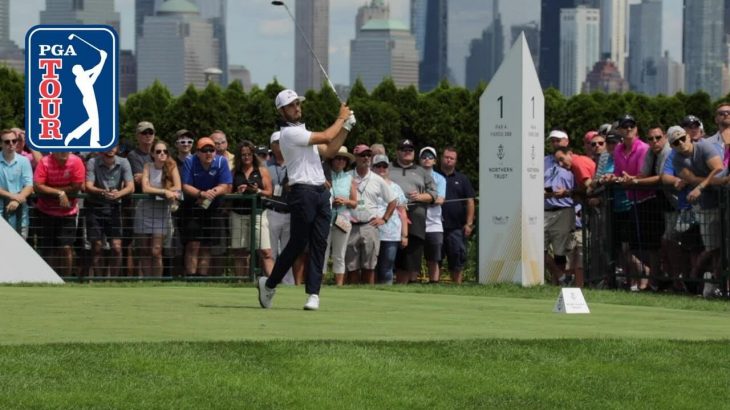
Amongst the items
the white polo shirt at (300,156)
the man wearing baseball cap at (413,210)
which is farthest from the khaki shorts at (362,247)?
the white polo shirt at (300,156)

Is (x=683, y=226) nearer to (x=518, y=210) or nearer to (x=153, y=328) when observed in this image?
(x=518, y=210)

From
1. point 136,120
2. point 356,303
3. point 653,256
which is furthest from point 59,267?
point 136,120

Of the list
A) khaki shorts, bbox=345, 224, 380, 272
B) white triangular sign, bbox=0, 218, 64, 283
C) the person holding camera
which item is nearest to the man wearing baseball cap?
khaki shorts, bbox=345, 224, 380, 272

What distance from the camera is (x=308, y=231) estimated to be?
15.0 m

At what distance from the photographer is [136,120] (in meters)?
33.7

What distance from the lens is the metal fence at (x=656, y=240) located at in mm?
19156

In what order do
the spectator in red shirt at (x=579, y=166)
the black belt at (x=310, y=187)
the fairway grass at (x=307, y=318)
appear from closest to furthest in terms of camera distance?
the fairway grass at (x=307, y=318), the black belt at (x=310, y=187), the spectator in red shirt at (x=579, y=166)

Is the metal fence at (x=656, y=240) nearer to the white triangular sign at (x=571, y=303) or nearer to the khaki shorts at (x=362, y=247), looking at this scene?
the khaki shorts at (x=362, y=247)

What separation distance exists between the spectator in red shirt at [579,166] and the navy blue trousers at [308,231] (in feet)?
23.4

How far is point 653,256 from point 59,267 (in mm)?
7030

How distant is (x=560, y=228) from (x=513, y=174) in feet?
3.97

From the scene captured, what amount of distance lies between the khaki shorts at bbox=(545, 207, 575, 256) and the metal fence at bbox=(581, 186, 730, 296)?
62 cm

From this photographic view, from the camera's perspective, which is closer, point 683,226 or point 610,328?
point 610,328

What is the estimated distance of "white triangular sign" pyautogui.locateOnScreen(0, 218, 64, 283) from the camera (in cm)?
1908
